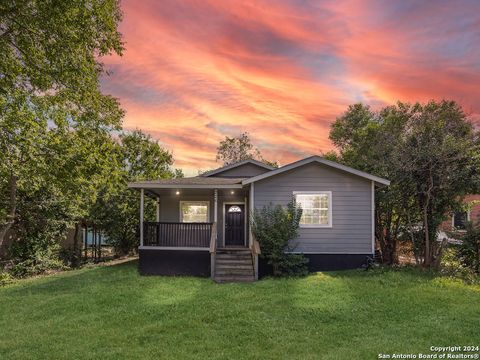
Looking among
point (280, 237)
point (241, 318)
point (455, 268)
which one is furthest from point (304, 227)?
point (241, 318)

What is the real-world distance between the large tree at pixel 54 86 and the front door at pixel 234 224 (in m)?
6.96

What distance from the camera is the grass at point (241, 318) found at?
6.29 meters

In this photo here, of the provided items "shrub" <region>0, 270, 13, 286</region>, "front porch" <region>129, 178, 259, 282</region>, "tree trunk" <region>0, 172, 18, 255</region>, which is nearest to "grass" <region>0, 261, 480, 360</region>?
"front porch" <region>129, 178, 259, 282</region>

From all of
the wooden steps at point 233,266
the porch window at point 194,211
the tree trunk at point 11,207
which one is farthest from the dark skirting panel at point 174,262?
the tree trunk at point 11,207

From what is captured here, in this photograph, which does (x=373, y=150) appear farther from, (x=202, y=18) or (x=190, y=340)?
(x=190, y=340)

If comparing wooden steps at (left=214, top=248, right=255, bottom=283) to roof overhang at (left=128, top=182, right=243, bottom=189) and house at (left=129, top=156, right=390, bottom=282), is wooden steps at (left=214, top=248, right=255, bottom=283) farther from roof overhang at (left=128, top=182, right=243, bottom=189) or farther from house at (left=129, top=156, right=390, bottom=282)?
roof overhang at (left=128, top=182, right=243, bottom=189)

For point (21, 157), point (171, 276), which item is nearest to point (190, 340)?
point (171, 276)

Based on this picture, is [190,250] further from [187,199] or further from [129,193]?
[129,193]

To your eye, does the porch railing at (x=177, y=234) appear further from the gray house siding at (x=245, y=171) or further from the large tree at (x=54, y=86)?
the gray house siding at (x=245, y=171)

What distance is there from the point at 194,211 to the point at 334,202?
21.8 feet

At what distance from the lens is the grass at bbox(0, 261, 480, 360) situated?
6.29 metres

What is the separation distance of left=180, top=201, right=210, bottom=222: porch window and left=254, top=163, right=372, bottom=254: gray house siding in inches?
158

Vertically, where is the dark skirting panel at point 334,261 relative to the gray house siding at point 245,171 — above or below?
below

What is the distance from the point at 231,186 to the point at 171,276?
12.9 ft
